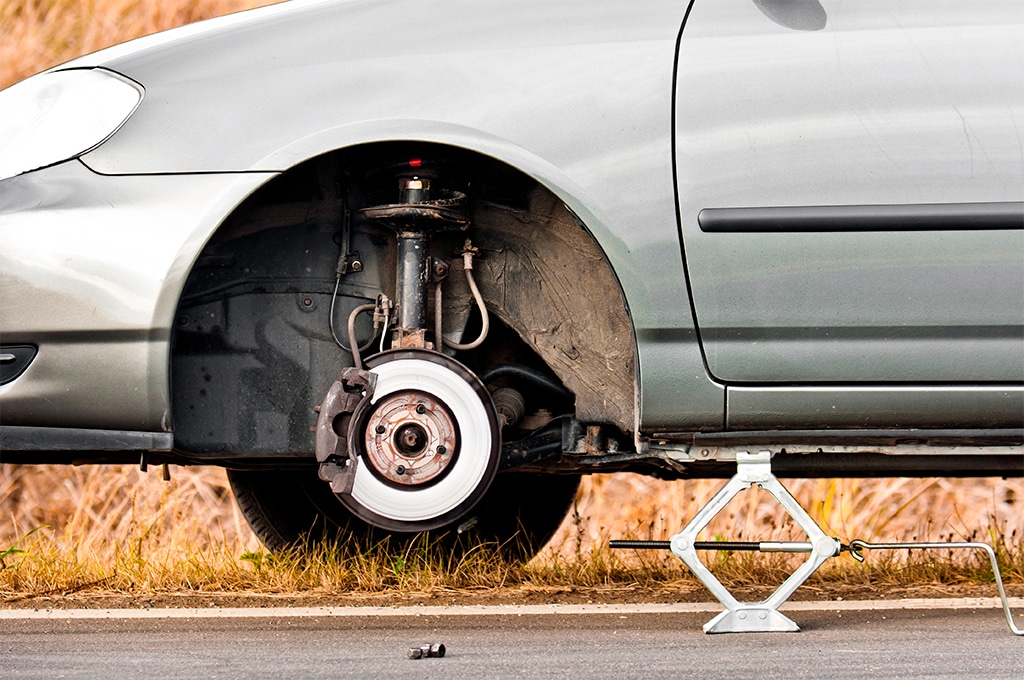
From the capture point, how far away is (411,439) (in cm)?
266

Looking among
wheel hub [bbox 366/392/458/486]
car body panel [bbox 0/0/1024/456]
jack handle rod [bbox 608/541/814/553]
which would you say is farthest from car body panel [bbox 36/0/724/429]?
wheel hub [bbox 366/392/458/486]

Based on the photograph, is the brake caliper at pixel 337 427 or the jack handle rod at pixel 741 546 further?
the jack handle rod at pixel 741 546

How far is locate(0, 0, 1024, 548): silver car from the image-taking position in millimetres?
2537

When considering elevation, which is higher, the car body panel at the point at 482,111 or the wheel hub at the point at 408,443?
the car body panel at the point at 482,111

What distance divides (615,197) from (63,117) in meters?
1.26

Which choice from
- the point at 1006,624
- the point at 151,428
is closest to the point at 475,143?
the point at 151,428

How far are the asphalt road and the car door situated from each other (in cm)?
53

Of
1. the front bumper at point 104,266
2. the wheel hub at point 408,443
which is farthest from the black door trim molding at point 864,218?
the front bumper at point 104,266

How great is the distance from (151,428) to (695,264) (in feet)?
4.21

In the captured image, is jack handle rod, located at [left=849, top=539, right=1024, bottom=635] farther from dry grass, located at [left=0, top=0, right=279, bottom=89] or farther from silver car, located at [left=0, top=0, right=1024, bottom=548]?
dry grass, located at [left=0, top=0, right=279, bottom=89]

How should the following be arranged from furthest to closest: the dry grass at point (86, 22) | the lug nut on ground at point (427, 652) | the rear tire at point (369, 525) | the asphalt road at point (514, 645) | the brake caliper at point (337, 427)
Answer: the dry grass at point (86, 22)
the rear tire at point (369, 525)
the brake caliper at point (337, 427)
the lug nut on ground at point (427, 652)
the asphalt road at point (514, 645)

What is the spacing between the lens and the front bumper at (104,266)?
8.24ft

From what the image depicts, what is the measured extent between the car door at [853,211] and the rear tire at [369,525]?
121cm

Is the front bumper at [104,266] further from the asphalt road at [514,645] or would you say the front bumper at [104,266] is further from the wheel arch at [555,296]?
the asphalt road at [514,645]
